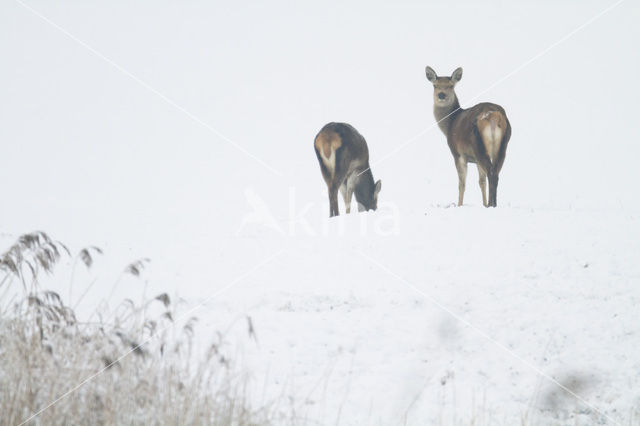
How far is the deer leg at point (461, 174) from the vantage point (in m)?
14.0

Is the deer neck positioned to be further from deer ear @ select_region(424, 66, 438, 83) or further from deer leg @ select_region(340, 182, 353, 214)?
deer leg @ select_region(340, 182, 353, 214)

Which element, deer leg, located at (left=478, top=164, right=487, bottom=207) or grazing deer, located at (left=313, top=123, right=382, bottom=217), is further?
grazing deer, located at (left=313, top=123, right=382, bottom=217)

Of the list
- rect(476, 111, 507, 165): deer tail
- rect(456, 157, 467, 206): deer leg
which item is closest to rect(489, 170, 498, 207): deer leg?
rect(476, 111, 507, 165): deer tail

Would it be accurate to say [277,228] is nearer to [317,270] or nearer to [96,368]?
[317,270]

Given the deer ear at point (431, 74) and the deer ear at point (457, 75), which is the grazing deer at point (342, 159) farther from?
the deer ear at point (457, 75)

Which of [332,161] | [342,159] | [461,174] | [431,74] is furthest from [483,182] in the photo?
[332,161]

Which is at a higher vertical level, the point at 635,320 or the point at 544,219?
the point at 544,219

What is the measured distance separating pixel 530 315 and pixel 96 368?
18.4 ft

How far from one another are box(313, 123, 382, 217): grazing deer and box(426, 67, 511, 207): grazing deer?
2135 millimetres

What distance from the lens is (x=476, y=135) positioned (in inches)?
529

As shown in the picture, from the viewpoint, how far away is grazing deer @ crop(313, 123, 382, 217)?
1522cm

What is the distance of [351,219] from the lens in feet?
43.5

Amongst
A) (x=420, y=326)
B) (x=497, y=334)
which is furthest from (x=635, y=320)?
(x=420, y=326)

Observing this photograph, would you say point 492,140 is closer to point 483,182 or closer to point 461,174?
point 483,182
